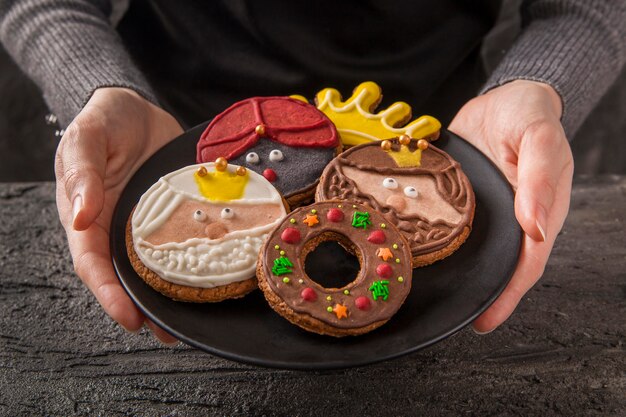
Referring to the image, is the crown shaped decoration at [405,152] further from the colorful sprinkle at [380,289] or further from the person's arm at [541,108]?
the colorful sprinkle at [380,289]

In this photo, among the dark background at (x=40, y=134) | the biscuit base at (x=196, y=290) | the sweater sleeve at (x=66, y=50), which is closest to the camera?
the biscuit base at (x=196, y=290)

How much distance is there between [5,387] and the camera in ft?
4.73

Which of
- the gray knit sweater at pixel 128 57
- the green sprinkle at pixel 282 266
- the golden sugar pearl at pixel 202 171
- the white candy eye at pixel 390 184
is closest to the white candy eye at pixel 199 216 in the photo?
the golden sugar pearl at pixel 202 171

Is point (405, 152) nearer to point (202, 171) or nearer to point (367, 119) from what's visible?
point (367, 119)

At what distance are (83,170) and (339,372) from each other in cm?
74

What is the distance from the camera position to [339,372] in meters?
1.45

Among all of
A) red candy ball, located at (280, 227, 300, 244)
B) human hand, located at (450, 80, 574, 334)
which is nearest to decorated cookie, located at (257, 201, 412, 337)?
red candy ball, located at (280, 227, 300, 244)

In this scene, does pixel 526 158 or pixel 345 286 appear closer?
pixel 345 286

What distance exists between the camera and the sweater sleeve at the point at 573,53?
71.4 inches

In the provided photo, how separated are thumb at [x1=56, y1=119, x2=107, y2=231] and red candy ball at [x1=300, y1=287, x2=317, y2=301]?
0.49m

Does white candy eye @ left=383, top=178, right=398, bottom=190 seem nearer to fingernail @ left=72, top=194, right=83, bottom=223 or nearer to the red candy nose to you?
the red candy nose

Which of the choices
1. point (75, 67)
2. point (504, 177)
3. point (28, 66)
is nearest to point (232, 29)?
point (75, 67)

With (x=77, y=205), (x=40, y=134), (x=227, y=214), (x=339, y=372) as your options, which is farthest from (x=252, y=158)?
(x=40, y=134)

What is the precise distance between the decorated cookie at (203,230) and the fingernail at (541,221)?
0.55 m
